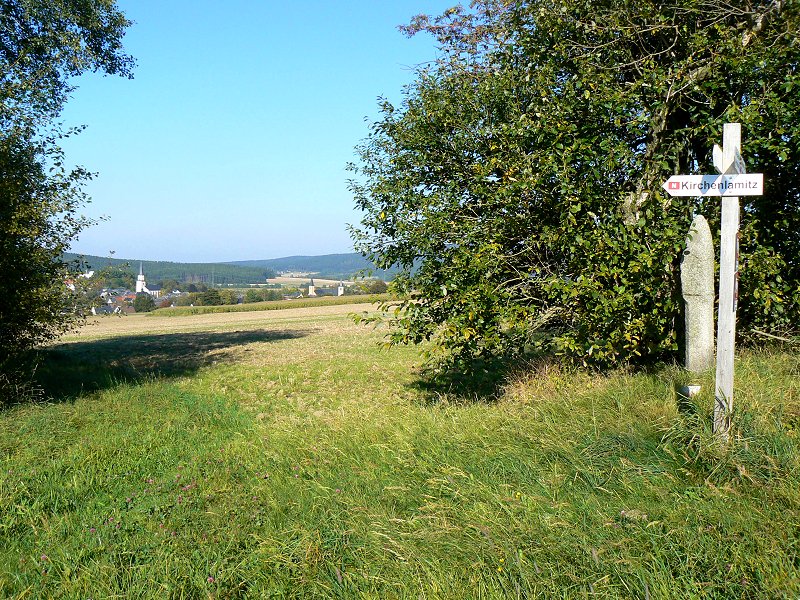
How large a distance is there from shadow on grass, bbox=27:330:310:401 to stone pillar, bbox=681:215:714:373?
11.2m

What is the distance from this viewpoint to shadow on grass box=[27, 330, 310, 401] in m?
14.5

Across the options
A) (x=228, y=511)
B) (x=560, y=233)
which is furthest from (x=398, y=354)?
(x=228, y=511)

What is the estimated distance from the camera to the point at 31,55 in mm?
15617

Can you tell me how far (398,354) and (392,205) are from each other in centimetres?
1162

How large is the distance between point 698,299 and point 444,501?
3.90m

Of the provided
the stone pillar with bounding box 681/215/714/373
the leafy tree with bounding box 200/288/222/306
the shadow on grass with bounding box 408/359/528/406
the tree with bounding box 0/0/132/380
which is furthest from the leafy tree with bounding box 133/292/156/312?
the stone pillar with bounding box 681/215/714/373

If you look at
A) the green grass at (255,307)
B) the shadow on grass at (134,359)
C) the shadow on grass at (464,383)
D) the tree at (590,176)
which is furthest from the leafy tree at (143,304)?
the tree at (590,176)

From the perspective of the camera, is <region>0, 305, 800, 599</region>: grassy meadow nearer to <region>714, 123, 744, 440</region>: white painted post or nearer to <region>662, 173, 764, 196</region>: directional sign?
<region>714, 123, 744, 440</region>: white painted post

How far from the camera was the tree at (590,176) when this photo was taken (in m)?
7.46

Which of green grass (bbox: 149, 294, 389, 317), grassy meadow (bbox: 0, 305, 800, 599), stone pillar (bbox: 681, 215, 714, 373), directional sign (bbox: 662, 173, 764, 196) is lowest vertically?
green grass (bbox: 149, 294, 389, 317)

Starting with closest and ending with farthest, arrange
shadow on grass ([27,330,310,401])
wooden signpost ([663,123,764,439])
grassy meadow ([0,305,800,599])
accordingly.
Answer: grassy meadow ([0,305,800,599]) < wooden signpost ([663,123,764,439]) < shadow on grass ([27,330,310,401])

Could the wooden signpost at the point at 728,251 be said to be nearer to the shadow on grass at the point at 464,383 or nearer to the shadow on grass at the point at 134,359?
the shadow on grass at the point at 464,383

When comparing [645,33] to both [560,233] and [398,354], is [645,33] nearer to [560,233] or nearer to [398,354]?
[560,233]

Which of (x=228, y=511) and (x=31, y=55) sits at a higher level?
(x=31, y=55)
